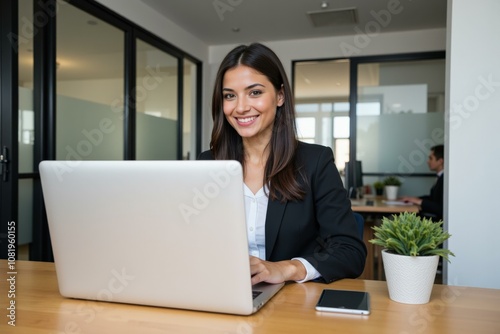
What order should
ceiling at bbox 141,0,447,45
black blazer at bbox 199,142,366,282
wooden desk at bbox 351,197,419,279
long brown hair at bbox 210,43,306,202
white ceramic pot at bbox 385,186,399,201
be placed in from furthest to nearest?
1. white ceramic pot at bbox 385,186,399,201
2. ceiling at bbox 141,0,447,45
3. wooden desk at bbox 351,197,419,279
4. long brown hair at bbox 210,43,306,202
5. black blazer at bbox 199,142,366,282

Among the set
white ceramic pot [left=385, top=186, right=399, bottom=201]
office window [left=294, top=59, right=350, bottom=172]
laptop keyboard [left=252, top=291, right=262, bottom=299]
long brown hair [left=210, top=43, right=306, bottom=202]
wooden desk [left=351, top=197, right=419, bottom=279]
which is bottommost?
wooden desk [left=351, top=197, right=419, bottom=279]

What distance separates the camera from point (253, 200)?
1433 millimetres

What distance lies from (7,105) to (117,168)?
236cm

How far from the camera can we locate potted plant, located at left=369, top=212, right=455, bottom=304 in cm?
89

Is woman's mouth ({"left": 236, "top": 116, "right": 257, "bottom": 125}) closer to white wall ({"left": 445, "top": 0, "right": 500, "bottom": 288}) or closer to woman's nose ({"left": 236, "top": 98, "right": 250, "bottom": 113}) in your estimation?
woman's nose ({"left": 236, "top": 98, "right": 250, "bottom": 113})

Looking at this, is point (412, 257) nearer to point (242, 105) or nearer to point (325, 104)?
point (242, 105)

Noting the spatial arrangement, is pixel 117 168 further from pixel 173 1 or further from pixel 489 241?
pixel 173 1

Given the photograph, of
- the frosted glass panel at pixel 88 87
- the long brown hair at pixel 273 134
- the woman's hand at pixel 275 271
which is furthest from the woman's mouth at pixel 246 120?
the frosted glass panel at pixel 88 87

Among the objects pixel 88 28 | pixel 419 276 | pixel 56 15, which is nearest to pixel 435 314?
pixel 419 276

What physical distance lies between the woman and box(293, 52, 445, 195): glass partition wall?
156 inches

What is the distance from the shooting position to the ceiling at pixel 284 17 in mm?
4215

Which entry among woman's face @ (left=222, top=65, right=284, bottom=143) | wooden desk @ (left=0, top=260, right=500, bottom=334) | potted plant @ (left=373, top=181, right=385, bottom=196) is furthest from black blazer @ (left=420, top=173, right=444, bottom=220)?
wooden desk @ (left=0, top=260, right=500, bottom=334)

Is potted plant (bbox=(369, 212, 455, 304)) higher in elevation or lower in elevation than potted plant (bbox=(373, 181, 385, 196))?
higher

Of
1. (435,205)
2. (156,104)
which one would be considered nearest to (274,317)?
(435,205)
